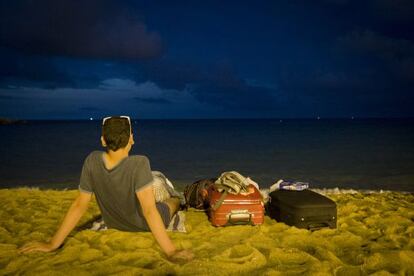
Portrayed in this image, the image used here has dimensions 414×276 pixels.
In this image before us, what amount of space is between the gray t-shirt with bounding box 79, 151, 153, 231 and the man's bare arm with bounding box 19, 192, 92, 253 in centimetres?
13

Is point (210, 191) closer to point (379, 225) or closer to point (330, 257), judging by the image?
point (330, 257)

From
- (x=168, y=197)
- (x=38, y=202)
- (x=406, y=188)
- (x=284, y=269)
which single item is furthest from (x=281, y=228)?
(x=406, y=188)

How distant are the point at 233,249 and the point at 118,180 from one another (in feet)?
5.22

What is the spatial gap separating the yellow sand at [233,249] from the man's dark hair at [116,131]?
128cm

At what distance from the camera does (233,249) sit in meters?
4.02

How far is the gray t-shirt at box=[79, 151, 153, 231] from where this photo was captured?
3.77m

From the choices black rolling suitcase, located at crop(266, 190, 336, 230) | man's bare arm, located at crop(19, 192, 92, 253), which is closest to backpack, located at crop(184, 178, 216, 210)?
black rolling suitcase, located at crop(266, 190, 336, 230)

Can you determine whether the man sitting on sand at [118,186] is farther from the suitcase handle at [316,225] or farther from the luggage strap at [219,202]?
the suitcase handle at [316,225]

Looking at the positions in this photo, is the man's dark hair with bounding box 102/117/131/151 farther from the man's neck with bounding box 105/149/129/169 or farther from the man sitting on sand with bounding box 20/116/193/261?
the man's neck with bounding box 105/149/129/169

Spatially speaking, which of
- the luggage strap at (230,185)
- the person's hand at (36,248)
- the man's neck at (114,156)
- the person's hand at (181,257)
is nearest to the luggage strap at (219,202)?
the luggage strap at (230,185)

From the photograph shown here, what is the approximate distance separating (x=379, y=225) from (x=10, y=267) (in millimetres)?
4946

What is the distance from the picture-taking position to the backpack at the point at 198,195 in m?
5.81

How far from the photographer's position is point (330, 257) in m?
3.79

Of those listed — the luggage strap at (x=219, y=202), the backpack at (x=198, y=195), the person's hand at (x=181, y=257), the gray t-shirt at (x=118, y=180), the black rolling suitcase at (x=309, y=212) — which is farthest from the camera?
the backpack at (x=198, y=195)
